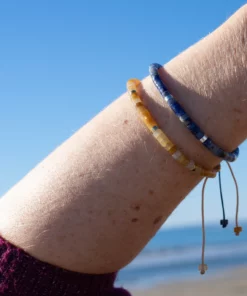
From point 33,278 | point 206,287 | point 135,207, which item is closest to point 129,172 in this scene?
point 135,207

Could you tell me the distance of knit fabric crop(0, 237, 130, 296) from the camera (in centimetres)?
100

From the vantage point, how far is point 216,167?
3.46ft

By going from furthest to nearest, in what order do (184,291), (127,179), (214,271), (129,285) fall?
(214,271)
(129,285)
(184,291)
(127,179)

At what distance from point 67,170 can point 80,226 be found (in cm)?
10

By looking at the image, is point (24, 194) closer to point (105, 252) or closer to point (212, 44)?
point (105, 252)

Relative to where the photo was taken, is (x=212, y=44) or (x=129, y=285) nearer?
(x=212, y=44)

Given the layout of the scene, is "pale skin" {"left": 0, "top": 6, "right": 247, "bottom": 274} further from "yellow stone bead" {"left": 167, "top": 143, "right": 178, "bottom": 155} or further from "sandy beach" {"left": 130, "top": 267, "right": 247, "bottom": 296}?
"sandy beach" {"left": 130, "top": 267, "right": 247, "bottom": 296}

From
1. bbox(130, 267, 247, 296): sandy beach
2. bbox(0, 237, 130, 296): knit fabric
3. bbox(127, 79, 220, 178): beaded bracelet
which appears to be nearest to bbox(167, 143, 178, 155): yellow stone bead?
bbox(127, 79, 220, 178): beaded bracelet

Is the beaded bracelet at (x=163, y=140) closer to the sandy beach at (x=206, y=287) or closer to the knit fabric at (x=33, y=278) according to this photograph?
the knit fabric at (x=33, y=278)

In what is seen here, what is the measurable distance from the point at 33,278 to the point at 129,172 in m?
0.25

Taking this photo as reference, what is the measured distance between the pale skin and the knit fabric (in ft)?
0.05

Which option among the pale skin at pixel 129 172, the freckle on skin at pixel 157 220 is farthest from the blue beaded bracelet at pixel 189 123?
the freckle on skin at pixel 157 220

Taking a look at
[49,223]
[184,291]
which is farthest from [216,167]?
[184,291]

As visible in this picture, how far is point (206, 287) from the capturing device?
12.0 meters
